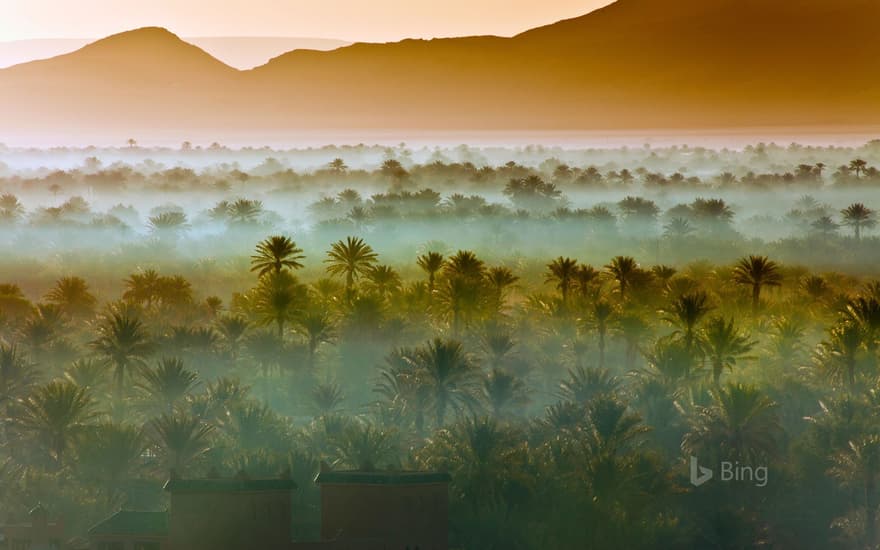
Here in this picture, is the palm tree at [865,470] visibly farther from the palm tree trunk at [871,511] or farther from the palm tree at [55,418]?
the palm tree at [55,418]

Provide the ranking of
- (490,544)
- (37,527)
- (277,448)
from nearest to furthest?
(37,527)
(490,544)
(277,448)

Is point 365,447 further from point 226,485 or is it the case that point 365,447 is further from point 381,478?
point 226,485

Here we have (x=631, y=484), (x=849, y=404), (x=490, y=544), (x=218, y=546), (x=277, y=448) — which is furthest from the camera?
(x=849, y=404)

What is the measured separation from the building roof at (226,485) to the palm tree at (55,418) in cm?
4571

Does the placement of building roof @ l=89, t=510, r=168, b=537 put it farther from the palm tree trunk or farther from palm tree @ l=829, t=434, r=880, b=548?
palm tree @ l=829, t=434, r=880, b=548

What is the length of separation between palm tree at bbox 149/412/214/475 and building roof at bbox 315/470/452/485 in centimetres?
3152

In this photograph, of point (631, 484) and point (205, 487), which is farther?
point (631, 484)

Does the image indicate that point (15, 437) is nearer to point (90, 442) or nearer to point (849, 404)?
point (90, 442)

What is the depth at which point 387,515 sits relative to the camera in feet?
448

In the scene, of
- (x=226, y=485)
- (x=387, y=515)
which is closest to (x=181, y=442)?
(x=226, y=485)

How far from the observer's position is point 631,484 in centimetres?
17375

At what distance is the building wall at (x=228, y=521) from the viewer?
441 feet

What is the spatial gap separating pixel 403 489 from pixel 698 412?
5924 centimetres

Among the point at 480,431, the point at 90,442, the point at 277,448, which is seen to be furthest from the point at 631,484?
the point at 90,442
